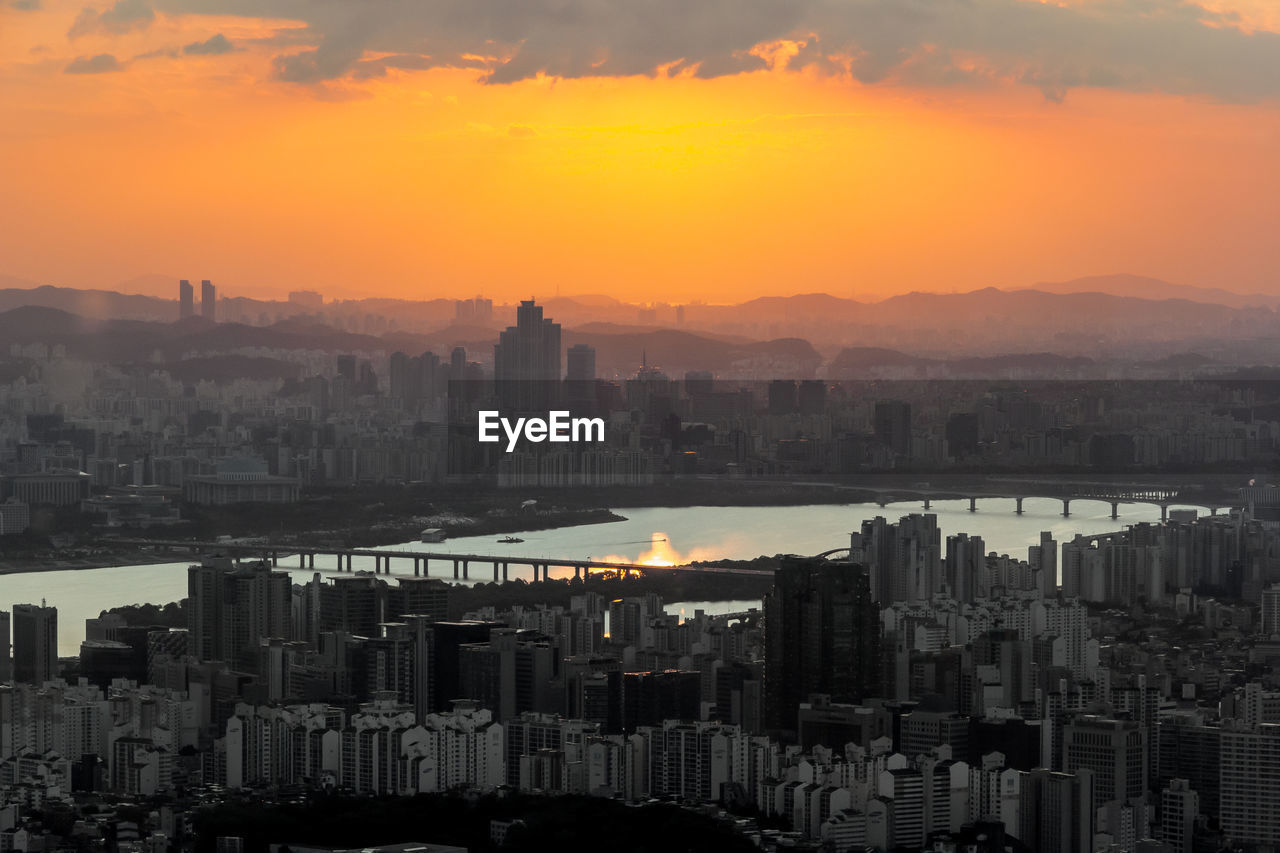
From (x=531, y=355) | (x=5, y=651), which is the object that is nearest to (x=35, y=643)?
(x=5, y=651)

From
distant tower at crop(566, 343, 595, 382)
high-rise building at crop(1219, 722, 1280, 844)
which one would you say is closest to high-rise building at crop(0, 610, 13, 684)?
distant tower at crop(566, 343, 595, 382)

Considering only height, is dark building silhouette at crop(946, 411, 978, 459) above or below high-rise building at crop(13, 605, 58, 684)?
above

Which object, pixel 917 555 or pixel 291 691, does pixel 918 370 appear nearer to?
pixel 917 555

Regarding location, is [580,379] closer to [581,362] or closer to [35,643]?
[581,362]

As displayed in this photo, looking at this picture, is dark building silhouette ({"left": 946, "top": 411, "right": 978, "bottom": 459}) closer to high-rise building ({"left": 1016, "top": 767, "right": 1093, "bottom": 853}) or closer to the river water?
the river water

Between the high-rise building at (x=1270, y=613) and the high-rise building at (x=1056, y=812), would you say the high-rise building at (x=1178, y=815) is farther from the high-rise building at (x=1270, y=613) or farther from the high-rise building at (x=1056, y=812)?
the high-rise building at (x=1270, y=613)

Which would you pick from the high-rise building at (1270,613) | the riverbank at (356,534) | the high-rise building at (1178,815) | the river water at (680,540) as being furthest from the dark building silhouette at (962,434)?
the high-rise building at (1178,815)
